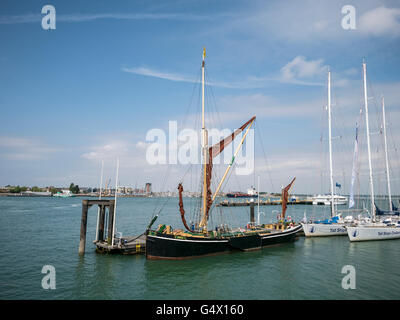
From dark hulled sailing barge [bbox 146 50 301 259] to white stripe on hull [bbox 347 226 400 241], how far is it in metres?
9.94

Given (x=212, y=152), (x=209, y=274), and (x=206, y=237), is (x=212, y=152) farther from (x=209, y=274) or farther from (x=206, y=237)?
(x=209, y=274)

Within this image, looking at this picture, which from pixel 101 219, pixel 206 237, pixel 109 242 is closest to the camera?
pixel 206 237

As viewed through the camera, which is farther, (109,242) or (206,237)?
(109,242)

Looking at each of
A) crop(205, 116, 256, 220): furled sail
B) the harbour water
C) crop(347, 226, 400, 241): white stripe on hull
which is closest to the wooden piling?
the harbour water

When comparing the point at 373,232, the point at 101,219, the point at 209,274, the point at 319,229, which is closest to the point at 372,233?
the point at 373,232

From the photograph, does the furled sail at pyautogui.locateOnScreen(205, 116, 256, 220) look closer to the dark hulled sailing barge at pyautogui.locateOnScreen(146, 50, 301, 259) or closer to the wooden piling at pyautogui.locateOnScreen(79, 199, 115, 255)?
the dark hulled sailing barge at pyautogui.locateOnScreen(146, 50, 301, 259)

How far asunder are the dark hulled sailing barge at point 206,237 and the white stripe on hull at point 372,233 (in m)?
9.94

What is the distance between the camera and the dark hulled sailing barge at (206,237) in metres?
24.8

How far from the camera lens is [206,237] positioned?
87.1ft

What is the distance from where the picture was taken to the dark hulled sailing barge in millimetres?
24750

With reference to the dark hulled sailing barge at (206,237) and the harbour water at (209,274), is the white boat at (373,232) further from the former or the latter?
the dark hulled sailing barge at (206,237)

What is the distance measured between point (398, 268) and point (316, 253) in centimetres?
797

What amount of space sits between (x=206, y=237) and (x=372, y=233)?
26218 millimetres
